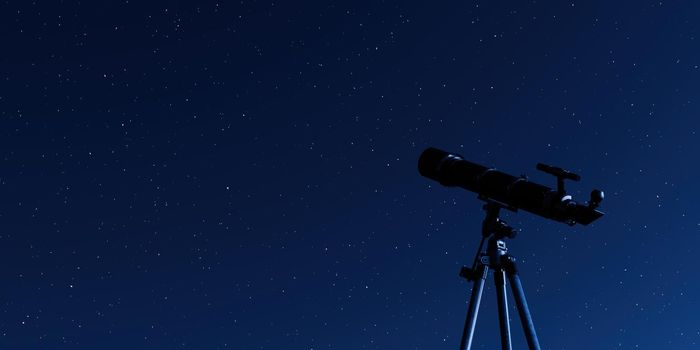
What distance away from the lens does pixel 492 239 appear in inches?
112

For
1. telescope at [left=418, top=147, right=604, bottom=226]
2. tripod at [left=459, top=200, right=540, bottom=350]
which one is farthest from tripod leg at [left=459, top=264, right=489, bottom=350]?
telescope at [left=418, top=147, right=604, bottom=226]

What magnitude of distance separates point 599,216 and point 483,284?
561 millimetres

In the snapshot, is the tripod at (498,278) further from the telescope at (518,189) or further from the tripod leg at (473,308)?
the telescope at (518,189)

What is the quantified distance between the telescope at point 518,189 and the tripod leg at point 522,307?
33 centimetres

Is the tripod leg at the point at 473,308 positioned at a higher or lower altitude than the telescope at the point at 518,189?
lower

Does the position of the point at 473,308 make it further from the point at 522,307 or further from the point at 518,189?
the point at 518,189

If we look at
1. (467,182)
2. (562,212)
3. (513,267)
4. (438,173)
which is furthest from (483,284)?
(438,173)

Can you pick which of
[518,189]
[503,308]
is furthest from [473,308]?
[518,189]

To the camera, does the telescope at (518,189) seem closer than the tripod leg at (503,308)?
No

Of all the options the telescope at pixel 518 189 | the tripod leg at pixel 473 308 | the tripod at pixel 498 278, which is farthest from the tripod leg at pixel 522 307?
the telescope at pixel 518 189

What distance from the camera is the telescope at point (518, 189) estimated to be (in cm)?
275

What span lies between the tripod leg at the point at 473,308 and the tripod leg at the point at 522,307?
11 centimetres

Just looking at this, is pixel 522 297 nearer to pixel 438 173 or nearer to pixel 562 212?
pixel 562 212

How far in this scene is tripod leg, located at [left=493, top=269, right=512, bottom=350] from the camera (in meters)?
2.58
